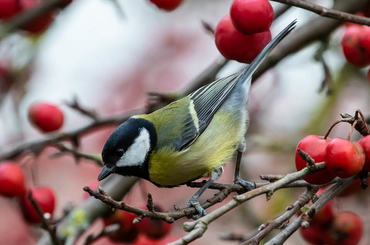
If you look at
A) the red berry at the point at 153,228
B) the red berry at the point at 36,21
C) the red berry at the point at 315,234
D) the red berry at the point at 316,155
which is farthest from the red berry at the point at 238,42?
the red berry at the point at 36,21

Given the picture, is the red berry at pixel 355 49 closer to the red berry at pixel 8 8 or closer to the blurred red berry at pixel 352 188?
the blurred red berry at pixel 352 188

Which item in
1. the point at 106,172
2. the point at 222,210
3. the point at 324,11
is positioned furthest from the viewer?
the point at 106,172

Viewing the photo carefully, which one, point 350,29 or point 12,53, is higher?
point 350,29

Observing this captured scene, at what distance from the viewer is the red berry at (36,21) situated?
2.46m

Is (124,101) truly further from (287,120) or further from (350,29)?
(350,29)

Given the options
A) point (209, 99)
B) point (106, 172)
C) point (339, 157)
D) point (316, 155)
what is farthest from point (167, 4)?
point (339, 157)

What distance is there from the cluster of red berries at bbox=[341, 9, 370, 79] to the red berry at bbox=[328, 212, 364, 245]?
1.72 ft

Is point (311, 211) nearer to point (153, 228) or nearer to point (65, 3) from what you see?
point (153, 228)

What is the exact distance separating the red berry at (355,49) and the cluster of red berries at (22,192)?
4.10 feet

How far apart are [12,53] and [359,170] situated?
228cm

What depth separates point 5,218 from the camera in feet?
10.7

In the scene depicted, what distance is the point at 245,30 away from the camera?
5.23 feet

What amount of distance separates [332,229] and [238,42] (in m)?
0.68

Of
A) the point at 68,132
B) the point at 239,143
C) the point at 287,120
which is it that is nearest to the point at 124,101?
the point at 287,120
